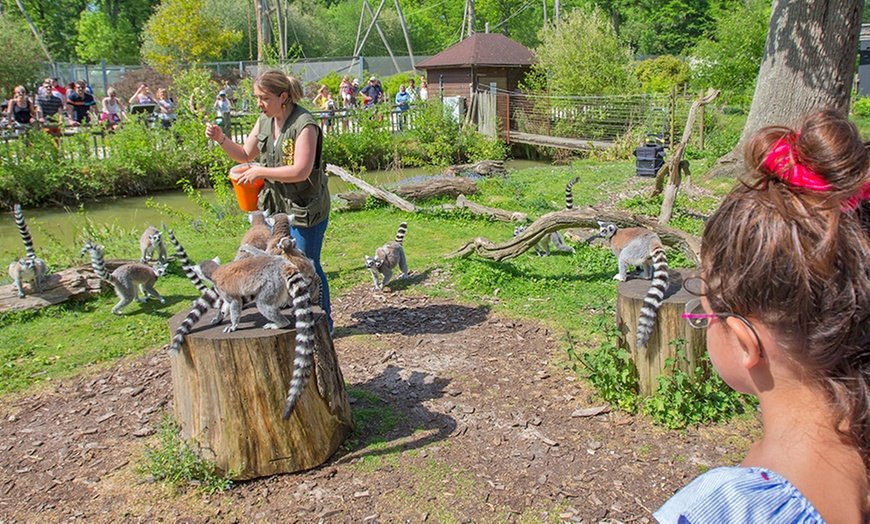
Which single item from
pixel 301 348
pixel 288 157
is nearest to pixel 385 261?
pixel 288 157

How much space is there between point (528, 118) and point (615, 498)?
1825 cm

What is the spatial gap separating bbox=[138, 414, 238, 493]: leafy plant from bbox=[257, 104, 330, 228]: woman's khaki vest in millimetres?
1732

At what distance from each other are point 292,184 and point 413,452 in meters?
2.01

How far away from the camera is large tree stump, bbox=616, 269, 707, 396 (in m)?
3.72

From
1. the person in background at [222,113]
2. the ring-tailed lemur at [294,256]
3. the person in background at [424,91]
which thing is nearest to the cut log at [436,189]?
the person in background at [222,113]

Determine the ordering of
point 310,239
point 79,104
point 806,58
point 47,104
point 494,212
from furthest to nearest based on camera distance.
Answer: point 79,104 < point 47,104 < point 806,58 < point 494,212 < point 310,239

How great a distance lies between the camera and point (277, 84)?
422 cm

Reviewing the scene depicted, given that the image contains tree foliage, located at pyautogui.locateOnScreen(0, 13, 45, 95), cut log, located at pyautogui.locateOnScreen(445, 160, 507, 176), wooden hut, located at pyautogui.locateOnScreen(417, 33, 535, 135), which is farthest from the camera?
tree foliage, located at pyautogui.locateOnScreen(0, 13, 45, 95)

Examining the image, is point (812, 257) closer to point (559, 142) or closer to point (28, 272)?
point (28, 272)

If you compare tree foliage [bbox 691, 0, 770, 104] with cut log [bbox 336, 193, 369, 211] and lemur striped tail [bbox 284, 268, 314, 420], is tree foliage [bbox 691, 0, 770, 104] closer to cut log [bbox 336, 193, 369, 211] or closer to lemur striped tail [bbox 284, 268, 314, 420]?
cut log [bbox 336, 193, 369, 211]

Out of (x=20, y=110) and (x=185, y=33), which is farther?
(x=185, y=33)

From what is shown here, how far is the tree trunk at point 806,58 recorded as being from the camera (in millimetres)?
9703

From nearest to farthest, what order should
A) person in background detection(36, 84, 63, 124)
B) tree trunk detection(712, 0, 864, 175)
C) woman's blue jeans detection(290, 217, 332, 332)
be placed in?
woman's blue jeans detection(290, 217, 332, 332)
tree trunk detection(712, 0, 864, 175)
person in background detection(36, 84, 63, 124)

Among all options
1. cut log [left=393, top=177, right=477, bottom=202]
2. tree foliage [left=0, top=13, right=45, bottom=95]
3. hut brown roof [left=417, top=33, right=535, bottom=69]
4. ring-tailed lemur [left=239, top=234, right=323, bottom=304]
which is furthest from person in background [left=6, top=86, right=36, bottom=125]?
ring-tailed lemur [left=239, top=234, right=323, bottom=304]
